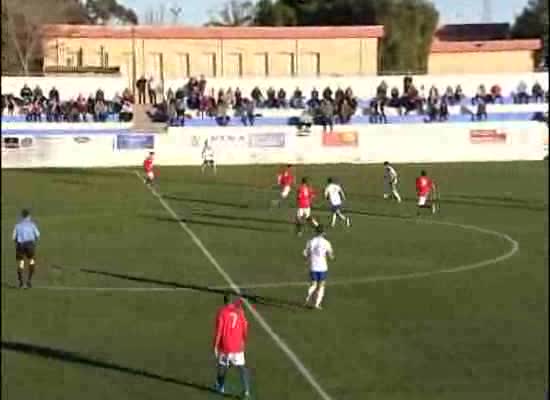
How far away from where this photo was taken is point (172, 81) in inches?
109

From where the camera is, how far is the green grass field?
4312 millimetres

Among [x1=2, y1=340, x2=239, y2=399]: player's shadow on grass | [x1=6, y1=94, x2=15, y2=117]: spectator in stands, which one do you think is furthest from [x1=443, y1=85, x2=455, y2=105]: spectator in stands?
[x1=2, y1=340, x2=239, y2=399]: player's shadow on grass

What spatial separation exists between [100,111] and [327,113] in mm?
629

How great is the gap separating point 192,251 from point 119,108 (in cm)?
740

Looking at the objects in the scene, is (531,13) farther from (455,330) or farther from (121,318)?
(121,318)

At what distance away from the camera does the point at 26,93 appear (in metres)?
2.88

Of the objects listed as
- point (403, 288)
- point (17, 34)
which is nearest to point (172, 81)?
point (17, 34)

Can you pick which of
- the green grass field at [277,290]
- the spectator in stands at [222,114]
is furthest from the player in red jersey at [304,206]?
the spectator in stands at [222,114]

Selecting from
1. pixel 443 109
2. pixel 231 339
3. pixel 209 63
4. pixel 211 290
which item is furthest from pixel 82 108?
pixel 211 290

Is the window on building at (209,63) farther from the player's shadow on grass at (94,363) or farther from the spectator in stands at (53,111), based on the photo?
the player's shadow on grass at (94,363)

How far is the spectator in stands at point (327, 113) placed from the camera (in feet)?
10.6

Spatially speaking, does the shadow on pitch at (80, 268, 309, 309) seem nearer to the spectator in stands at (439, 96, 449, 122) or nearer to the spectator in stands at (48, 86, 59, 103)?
the spectator in stands at (439, 96, 449, 122)

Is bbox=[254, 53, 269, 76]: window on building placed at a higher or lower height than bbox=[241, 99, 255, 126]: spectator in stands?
higher

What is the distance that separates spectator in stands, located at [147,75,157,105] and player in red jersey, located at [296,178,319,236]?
561cm
